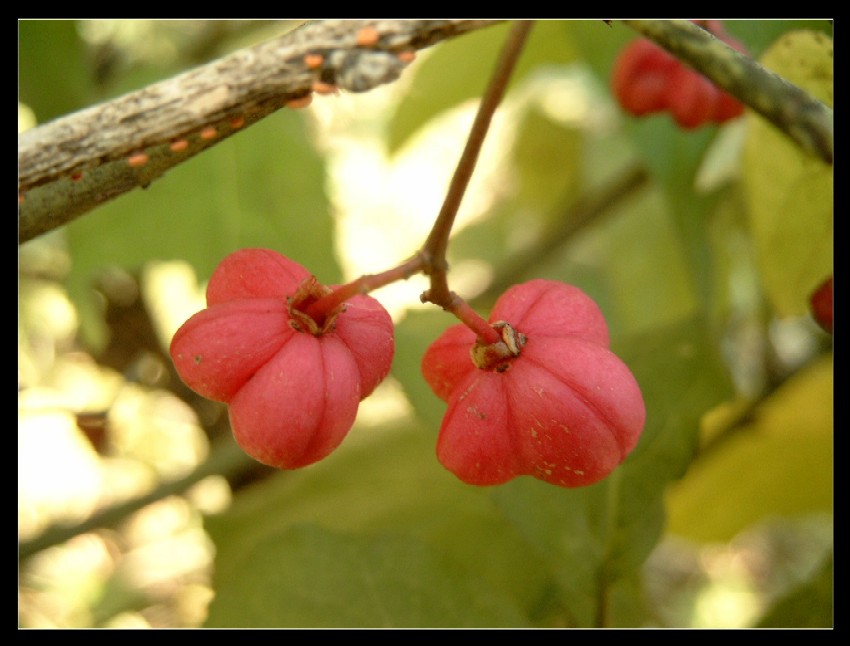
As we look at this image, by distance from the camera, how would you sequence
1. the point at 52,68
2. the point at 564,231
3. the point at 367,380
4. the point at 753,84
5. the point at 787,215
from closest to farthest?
the point at 753,84 → the point at 367,380 → the point at 787,215 → the point at 52,68 → the point at 564,231

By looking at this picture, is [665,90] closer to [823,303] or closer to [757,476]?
[823,303]

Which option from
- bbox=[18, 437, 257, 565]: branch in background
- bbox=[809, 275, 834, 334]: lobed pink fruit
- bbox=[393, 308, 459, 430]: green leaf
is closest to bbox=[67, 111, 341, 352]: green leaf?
bbox=[393, 308, 459, 430]: green leaf

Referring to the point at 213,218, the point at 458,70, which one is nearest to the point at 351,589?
the point at 213,218

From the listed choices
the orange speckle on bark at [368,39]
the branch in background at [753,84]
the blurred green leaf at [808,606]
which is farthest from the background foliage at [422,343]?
the orange speckle on bark at [368,39]

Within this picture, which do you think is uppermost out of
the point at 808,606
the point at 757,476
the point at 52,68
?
the point at 52,68

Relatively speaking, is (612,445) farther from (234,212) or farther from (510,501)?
(234,212)

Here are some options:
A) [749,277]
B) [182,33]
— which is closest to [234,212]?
[182,33]

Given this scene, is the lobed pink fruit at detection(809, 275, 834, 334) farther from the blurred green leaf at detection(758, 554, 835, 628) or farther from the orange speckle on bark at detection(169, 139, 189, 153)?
the orange speckle on bark at detection(169, 139, 189, 153)
